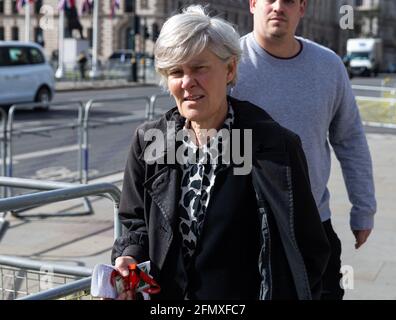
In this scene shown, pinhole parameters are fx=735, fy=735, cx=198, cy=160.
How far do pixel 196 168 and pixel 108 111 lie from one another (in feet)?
60.7

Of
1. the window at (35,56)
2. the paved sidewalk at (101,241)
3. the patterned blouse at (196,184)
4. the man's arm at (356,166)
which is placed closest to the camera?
the patterned blouse at (196,184)

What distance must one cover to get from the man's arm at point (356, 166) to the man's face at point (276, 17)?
46cm

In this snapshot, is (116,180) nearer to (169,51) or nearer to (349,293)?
(349,293)

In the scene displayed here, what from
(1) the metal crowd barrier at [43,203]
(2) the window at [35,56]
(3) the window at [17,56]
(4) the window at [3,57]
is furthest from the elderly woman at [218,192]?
(2) the window at [35,56]

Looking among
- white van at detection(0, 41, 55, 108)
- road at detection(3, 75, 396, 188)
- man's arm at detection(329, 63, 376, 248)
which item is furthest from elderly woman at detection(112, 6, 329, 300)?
white van at detection(0, 41, 55, 108)

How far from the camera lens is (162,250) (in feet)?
7.22

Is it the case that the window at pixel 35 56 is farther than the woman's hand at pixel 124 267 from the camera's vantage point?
Yes

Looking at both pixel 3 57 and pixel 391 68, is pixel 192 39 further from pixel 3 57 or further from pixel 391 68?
pixel 391 68

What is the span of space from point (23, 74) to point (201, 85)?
59.8 ft

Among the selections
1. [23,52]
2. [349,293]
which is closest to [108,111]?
[23,52]

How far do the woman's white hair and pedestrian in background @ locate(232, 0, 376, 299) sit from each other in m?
0.66

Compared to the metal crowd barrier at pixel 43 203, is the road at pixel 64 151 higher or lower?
lower

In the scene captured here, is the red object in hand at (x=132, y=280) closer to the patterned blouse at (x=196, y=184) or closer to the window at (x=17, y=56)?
the patterned blouse at (x=196, y=184)

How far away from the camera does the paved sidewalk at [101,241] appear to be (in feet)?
18.3
